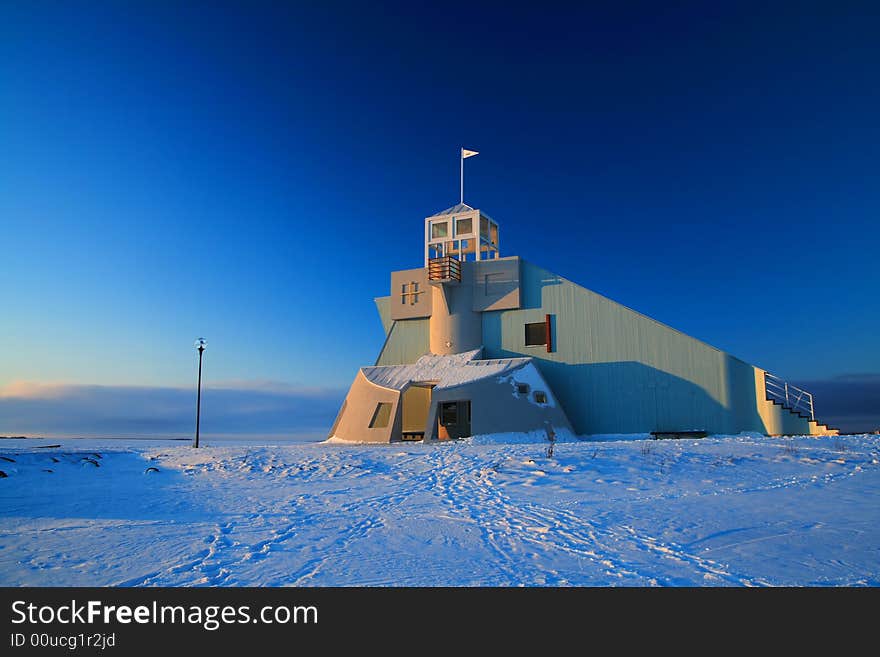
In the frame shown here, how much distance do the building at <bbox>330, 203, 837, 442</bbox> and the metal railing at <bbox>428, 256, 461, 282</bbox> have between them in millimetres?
68

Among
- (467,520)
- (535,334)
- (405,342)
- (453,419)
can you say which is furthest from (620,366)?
(467,520)

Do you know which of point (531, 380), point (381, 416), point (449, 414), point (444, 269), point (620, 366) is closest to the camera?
point (531, 380)

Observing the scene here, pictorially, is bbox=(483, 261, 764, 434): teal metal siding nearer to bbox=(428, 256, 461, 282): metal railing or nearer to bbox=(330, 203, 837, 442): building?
bbox=(330, 203, 837, 442): building

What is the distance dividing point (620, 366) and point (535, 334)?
4.85 meters

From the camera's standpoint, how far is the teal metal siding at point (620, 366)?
27594 mm

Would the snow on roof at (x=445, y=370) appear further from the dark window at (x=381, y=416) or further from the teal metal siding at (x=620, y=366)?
the teal metal siding at (x=620, y=366)

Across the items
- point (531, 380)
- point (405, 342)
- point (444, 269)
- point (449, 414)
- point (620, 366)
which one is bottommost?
point (449, 414)

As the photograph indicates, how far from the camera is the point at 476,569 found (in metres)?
6.36

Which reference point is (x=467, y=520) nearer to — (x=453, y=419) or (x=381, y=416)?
(x=381, y=416)

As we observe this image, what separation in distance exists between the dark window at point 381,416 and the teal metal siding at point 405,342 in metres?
5.74

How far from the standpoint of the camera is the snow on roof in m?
28.1

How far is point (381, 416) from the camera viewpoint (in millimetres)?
29828

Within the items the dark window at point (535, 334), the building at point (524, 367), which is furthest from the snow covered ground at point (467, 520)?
the dark window at point (535, 334)
